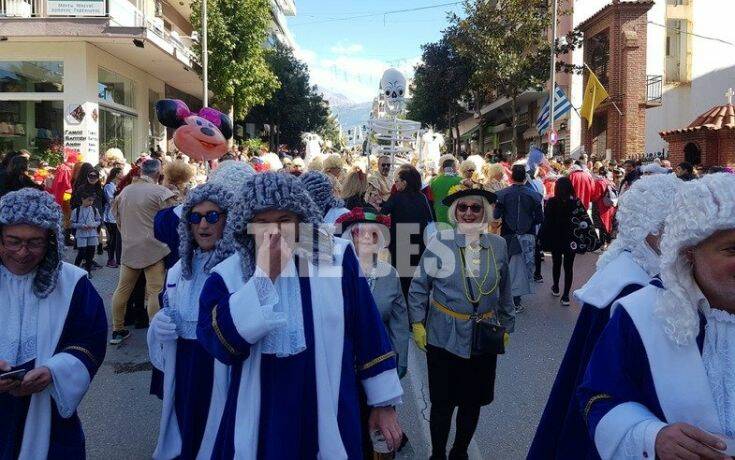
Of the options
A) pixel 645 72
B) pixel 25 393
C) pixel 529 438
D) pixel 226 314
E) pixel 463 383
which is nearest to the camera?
pixel 226 314

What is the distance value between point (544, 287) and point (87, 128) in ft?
46.6

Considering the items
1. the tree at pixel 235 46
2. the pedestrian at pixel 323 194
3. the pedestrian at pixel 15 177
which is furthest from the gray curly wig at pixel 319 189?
the tree at pixel 235 46

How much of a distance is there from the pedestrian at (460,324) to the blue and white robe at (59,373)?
1905mm

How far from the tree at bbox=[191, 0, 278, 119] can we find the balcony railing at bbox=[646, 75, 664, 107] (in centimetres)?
1571

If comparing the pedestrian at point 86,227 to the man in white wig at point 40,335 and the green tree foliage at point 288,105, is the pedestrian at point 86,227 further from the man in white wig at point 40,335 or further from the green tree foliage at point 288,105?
the green tree foliage at point 288,105

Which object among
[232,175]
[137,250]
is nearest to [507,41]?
[137,250]

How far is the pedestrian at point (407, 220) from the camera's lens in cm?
719

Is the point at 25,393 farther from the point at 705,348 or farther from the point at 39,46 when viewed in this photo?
the point at 39,46

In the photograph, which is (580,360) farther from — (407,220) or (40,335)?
(407,220)

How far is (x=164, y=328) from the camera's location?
340cm

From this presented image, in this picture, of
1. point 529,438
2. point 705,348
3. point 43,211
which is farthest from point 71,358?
point 529,438

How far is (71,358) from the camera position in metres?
2.83

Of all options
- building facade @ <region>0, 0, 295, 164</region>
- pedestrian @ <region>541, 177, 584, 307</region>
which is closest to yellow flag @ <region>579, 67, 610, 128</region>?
pedestrian @ <region>541, 177, 584, 307</region>

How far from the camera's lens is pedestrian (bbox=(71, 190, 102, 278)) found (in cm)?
957
